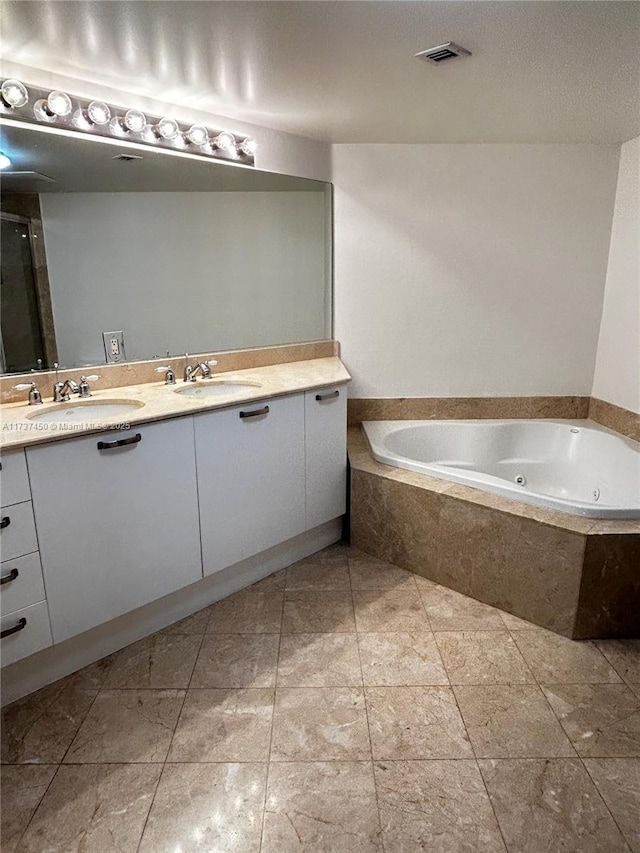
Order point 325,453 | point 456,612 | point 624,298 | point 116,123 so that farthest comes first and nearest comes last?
1. point 624,298
2. point 325,453
3. point 456,612
4. point 116,123

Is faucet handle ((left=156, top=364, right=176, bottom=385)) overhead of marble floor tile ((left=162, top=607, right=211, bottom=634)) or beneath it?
overhead

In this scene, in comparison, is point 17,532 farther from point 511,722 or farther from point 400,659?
point 511,722

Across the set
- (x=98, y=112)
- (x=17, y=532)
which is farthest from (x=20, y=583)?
(x=98, y=112)

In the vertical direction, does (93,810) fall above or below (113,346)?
below

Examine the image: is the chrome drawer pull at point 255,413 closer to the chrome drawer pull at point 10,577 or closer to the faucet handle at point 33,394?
the faucet handle at point 33,394

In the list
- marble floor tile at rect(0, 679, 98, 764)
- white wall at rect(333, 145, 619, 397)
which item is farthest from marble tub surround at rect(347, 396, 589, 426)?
marble floor tile at rect(0, 679, 98, 764)

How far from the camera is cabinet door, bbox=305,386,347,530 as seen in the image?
96.0 inches

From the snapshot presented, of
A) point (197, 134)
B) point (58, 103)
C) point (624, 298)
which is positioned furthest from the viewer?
point (624, 298)

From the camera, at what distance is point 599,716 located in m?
1.64

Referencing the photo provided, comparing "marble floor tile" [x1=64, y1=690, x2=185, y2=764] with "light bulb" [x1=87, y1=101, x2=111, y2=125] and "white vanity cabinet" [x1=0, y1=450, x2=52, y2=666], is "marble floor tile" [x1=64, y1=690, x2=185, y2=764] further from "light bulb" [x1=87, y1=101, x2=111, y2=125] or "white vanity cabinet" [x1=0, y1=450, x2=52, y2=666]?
"light bulb" [x1=87, y1=101, x2=111, y2=125]

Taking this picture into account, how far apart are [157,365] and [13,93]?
3.55 feet

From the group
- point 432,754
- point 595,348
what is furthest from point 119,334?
point 595,348

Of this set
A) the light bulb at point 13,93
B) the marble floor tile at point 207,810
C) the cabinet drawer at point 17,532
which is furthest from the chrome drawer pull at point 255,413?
the light bulb at point 13,93

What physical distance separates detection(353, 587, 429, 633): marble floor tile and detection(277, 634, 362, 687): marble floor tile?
0.42 ft
